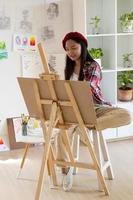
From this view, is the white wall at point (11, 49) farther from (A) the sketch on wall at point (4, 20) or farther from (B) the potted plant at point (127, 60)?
(B) the potted plant at point (127, 60)

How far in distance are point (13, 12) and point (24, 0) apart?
0.17 metres

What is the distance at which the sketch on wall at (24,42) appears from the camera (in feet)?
13.8

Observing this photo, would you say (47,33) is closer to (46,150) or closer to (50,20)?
(50,20)

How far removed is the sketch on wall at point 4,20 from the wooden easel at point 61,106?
4.24ft

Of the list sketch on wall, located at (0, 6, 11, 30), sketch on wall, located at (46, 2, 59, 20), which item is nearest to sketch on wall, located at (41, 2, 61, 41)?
sketch on wall, located at (46, 2, 59, 20)

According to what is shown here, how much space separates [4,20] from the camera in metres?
4.10

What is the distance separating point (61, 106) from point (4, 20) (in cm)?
159

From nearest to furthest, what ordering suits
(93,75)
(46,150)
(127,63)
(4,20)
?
(46,150) < (93,75) < (4,20) < (127,63)

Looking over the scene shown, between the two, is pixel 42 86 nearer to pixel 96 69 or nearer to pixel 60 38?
pixel 96 69

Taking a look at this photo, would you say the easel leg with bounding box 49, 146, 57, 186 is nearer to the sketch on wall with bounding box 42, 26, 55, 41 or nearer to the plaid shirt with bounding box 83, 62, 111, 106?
the plaid shirt with bounding box 83, 62, 111, 106

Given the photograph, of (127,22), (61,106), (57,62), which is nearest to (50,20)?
(57,62)

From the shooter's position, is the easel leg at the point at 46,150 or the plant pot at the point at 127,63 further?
the plant pot at the point at 127,63

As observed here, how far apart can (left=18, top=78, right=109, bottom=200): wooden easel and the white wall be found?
3.92 feet

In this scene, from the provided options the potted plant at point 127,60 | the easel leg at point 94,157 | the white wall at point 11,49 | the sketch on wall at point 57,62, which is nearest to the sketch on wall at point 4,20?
the white wall at point 11,49
